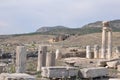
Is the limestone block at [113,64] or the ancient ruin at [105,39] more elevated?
the ancient ruin at [105,39]

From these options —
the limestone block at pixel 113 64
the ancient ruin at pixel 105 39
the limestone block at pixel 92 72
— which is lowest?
the limestone block at pixel 92 72

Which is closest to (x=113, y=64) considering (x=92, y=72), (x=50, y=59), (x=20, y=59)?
(x=50, y=59)

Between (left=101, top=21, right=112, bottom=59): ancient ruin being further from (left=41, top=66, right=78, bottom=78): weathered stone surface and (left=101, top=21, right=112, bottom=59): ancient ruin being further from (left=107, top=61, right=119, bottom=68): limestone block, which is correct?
(left=41, top=66, right=78, bottom=78): weathered stone surface

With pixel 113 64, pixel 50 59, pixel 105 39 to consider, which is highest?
pixel 105 39

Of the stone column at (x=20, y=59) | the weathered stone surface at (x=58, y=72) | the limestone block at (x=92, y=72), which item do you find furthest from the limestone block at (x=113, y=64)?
the stone column at (x=20, y=59)

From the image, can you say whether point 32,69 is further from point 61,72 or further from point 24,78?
point 24,78

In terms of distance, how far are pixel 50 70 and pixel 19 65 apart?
310cm

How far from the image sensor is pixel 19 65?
23.4 meters

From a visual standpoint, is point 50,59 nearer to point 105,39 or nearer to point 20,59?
point 20,59

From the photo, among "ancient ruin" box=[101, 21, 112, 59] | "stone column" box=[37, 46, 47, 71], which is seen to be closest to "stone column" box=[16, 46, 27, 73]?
"stone column" box=[37, 46, 47, 71]

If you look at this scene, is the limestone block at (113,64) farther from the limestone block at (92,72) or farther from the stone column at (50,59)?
the limestone block at (92,72)

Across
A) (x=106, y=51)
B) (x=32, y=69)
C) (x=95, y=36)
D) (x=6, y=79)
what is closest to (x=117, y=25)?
(x=95, y=36)

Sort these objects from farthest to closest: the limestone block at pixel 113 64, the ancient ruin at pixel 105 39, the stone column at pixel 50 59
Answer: the ancient ruin at pixel 105 39 < the limestone block at pixel 113 64 < the stone column at pixel 50 59

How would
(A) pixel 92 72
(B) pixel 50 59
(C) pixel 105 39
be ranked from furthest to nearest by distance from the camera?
(C) pixel 105 39 → (B) pixel 50 59 → (A) pixel 92 72
